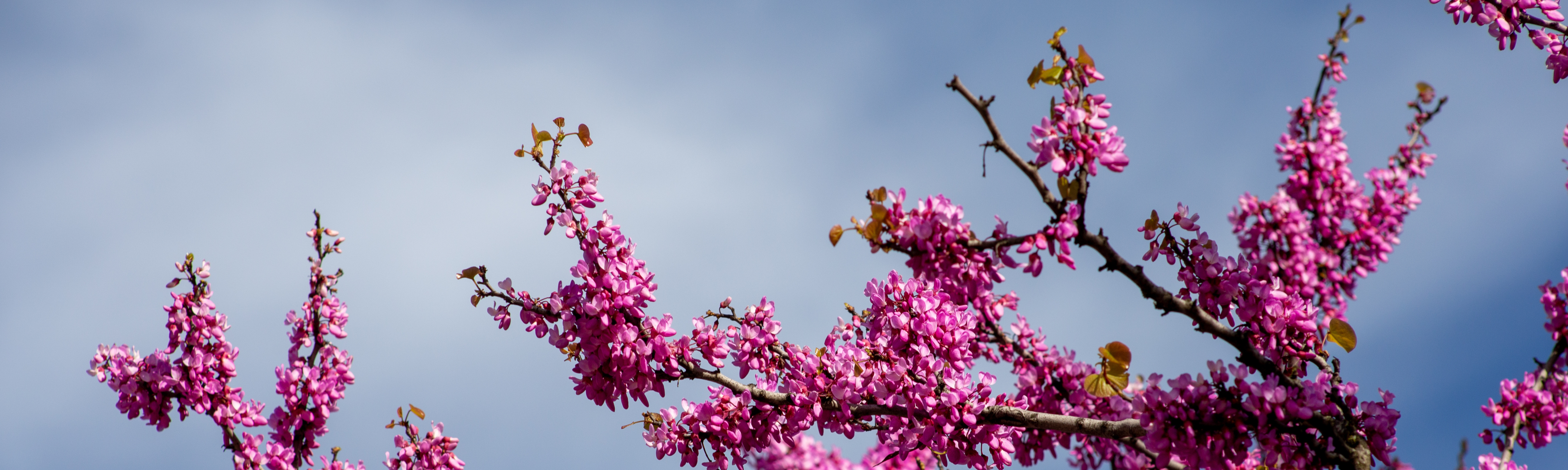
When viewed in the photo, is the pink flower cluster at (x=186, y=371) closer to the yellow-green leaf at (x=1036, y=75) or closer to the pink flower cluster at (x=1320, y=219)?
the yellow-green leaf at (x=1036, y=75)

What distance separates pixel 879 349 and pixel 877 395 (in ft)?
0.90

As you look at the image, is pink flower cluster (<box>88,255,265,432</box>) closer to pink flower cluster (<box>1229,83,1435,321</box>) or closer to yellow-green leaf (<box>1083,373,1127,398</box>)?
yellow-green leaf (<box>1083,373,1127,398</box>)

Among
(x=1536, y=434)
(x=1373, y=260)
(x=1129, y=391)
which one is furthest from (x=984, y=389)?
(x=1373, y=260)

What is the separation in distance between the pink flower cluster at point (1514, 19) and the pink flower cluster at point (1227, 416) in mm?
2450

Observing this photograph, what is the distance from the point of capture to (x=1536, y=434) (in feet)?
17.0

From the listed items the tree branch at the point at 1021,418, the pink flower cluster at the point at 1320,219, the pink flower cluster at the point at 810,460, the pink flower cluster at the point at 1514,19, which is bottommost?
the pink flower cluster at the point at 810,460

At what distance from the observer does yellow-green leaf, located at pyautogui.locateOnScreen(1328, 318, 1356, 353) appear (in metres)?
3.95

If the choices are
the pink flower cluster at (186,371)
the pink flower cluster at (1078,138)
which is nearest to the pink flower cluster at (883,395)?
the pink flower cluster at (1078,138)

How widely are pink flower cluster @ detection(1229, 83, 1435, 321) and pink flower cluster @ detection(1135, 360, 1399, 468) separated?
3.36m

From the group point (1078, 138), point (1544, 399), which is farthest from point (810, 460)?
point (1544, 399)

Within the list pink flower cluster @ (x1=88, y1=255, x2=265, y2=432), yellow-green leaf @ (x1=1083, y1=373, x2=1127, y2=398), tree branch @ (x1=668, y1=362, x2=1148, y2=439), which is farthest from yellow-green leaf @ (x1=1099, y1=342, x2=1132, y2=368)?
pink flower cluster @ (x1=88, y1=255, x2=265, y2=432)

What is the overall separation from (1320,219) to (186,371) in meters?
9.28

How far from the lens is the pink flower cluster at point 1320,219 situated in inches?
291

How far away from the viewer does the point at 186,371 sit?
5.73 meters
